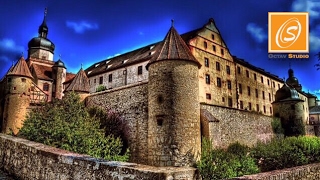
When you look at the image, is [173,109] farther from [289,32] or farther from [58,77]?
[58,77]

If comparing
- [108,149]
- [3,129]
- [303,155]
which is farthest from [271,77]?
[3,129]

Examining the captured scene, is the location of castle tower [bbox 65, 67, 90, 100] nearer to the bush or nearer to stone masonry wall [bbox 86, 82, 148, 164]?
stone masonry wall [bbox 86, 82, 148, 164]

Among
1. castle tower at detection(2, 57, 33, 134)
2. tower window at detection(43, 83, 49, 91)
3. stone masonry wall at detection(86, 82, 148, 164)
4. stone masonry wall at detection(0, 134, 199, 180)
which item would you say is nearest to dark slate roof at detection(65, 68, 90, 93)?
stone masonry wall at detection(86, 82, 148, 164)

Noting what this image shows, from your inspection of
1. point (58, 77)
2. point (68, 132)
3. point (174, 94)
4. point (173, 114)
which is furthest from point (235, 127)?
point (58, 77)

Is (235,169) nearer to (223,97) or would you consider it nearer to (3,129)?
(223,97)

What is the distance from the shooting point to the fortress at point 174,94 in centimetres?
1772

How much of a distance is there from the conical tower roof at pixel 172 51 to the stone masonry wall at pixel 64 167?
11526 mm

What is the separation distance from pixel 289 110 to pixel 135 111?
65.4 feet

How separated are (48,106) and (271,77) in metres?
40.4

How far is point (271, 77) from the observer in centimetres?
4878

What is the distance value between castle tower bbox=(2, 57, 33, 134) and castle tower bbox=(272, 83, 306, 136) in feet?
92.0

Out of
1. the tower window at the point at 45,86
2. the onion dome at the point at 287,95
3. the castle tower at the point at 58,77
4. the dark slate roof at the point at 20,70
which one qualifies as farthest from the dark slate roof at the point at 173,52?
the castle tower at the point at 58,77

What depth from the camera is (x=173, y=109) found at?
17484mm

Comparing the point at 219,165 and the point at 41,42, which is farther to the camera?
the point at 41,42
